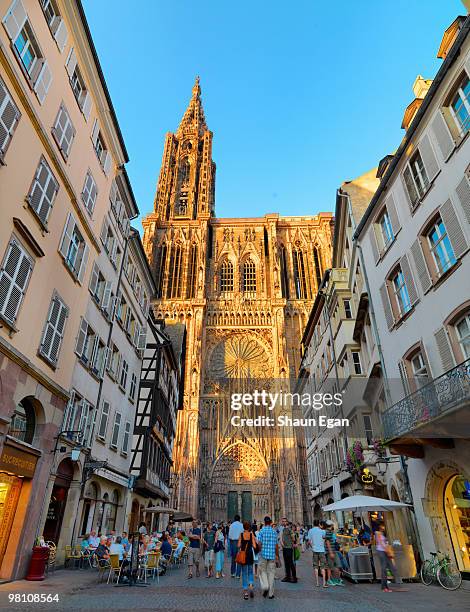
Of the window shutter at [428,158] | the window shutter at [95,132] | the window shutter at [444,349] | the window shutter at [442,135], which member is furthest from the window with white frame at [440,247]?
the window shutter at [95,132]

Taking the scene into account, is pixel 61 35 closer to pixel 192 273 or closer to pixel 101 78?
pixel 101 78

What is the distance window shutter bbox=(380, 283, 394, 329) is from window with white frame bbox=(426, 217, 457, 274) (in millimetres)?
2815

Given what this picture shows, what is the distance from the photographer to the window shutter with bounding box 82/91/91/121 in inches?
570

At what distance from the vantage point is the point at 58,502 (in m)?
12.8

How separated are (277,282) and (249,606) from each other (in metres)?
46.0

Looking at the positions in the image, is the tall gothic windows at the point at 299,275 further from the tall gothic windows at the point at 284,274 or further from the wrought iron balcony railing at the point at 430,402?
the wrought iron balcony railing at the point at 430,402

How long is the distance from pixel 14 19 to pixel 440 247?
467 inches

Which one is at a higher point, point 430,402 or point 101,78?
point 101,78

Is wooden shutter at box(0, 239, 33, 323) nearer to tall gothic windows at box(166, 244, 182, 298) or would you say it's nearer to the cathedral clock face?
the cathedral clock face

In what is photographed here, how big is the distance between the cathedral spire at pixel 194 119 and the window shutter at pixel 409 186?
61.4 metres

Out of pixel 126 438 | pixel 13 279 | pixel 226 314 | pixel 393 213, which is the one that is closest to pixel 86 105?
pixel 13 279

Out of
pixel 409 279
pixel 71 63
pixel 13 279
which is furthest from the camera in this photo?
pixel 71 63

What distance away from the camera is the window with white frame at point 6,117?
30.0ft

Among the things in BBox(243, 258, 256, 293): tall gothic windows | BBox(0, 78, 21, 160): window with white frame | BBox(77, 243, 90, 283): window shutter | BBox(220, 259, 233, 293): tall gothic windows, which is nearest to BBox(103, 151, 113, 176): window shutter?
BBox(77, 243, 90, 283): window shutter
